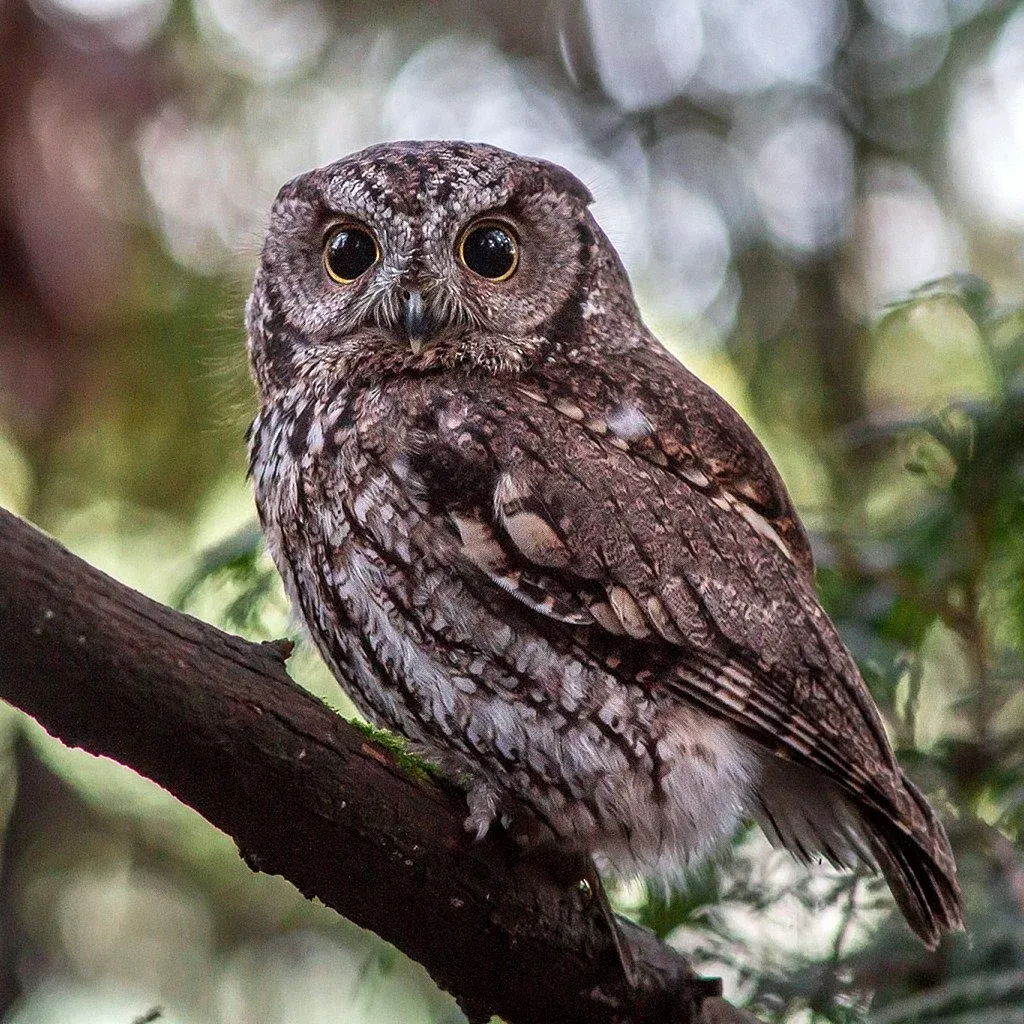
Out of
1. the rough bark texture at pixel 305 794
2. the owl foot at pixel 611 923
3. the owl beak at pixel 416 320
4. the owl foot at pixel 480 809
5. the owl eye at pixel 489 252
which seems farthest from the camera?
the owl eye at pixel 489 252

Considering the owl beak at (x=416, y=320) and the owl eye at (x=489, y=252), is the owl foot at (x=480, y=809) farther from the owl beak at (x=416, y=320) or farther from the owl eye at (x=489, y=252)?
the owl eye at (x=489, y=252)

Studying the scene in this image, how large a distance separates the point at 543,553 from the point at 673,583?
0.24 metres

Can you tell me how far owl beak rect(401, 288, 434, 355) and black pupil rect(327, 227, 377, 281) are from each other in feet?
0.73

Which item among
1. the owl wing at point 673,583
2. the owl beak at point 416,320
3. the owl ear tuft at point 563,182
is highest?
the owl ear tuft at point 563,182

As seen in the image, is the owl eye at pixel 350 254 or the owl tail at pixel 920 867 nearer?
the owl tail at pixel 920 867

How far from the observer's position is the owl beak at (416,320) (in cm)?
256

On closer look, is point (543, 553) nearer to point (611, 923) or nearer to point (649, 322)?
point (611, 923)

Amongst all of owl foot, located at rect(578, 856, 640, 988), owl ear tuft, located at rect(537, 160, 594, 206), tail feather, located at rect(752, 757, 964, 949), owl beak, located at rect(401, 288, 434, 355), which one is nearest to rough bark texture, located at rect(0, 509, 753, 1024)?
owl foot, located at rect(578, 856, 640, 988)

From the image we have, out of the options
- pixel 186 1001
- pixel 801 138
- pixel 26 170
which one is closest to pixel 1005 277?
pixel 801 138

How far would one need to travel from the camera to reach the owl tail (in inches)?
96.2

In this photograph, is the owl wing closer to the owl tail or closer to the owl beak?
the owl tail

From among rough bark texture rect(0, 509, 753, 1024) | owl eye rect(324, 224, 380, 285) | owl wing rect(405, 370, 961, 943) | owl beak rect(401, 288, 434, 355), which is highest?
owl eye rect(324, 224, 380, 285)

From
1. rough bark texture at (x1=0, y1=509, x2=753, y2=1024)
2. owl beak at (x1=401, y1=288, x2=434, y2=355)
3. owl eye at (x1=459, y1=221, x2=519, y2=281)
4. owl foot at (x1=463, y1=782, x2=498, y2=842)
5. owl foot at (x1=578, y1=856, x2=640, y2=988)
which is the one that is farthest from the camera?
owl eye at (x1=459, y1=221, x2=519, y2=281)

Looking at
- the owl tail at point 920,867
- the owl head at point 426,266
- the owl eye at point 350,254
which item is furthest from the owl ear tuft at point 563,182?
the owl tail at point 920,867
